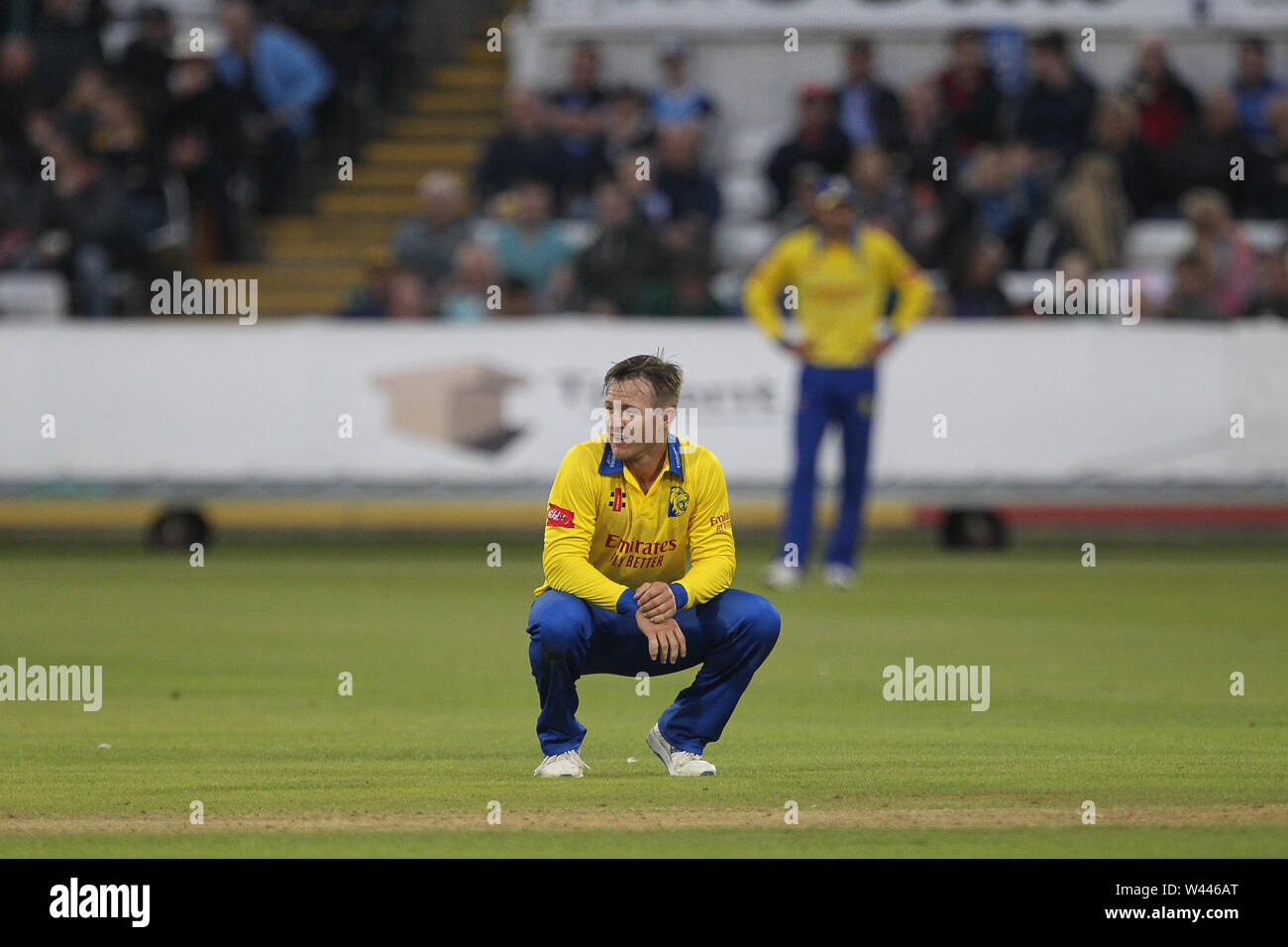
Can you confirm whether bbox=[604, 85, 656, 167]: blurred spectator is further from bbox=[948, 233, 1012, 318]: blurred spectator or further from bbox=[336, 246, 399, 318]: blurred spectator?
bbox=[948, 233, 1012, 318]: blurred spectator

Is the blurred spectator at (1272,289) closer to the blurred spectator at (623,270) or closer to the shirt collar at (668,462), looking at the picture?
the blurred spectator at (623,270)

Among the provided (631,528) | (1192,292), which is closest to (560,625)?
(631,528)

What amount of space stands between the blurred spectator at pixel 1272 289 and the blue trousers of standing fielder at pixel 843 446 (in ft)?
17.9

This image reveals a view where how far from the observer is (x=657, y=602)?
26.1 feet

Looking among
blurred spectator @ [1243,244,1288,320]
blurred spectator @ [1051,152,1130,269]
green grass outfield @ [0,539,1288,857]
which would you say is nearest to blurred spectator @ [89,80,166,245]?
green grass outfield @ [0,539,1288,857]

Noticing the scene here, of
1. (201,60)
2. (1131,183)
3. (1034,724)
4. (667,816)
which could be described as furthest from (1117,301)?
(667,816)

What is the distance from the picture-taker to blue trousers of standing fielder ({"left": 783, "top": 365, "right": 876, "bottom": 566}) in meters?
17.2

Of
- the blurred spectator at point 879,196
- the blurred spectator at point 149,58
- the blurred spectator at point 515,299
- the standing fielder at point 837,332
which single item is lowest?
the standing fielder at point 837,332

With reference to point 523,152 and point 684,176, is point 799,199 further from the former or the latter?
point 523,152

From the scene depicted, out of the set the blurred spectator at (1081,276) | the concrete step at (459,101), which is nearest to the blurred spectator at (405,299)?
the blurred spectator at (1081,276)

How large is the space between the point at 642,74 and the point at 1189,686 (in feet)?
53.2

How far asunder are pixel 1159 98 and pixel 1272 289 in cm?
394

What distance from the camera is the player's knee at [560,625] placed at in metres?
7.93

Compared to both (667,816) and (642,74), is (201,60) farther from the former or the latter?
(667,816)
